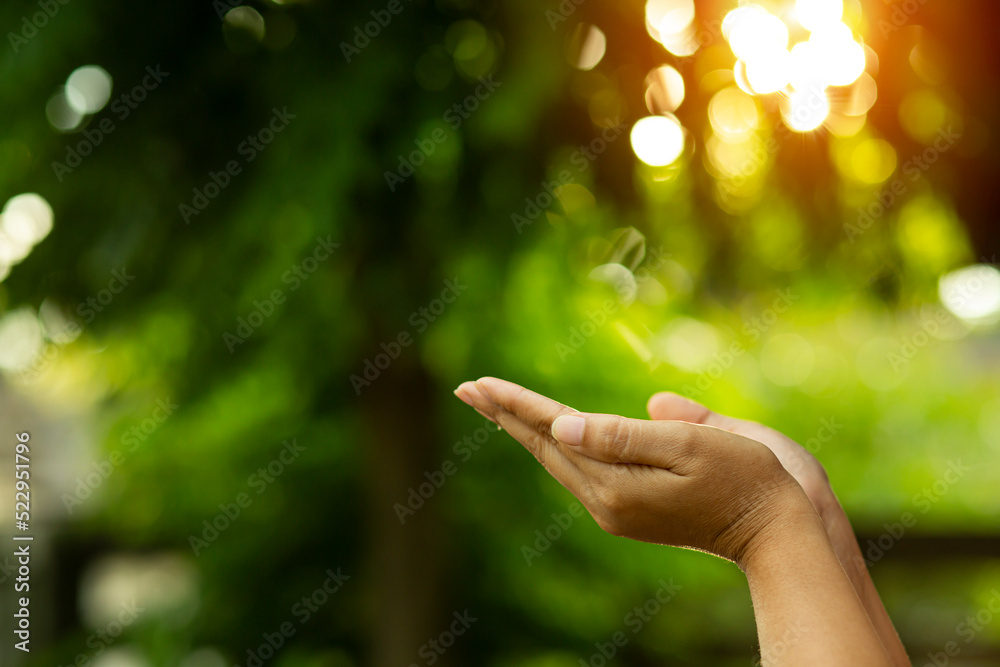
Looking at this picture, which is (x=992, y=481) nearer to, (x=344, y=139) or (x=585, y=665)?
(x=585, y=665)

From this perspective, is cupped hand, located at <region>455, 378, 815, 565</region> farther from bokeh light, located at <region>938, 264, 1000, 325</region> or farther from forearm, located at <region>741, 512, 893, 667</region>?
bokeh light, located at <region>938, 264, 1000, 325</region>

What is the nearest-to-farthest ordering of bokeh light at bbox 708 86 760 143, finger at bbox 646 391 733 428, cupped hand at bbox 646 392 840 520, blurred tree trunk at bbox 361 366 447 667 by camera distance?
cupped hand at bbox 646 392 840 520
finger at bbox 646 391 733 428
bokeh light at bbox 708 86 760 143
blurred tree trunk at bbox 361 366 447 667

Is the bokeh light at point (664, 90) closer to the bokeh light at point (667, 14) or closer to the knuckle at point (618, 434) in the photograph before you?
the bokeh light at point (667, 14)

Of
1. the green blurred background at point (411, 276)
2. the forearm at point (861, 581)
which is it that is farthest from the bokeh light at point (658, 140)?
the forearm at point (861, 581)

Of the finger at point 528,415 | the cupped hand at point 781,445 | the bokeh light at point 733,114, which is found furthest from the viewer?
the bokeh light at point 733,114

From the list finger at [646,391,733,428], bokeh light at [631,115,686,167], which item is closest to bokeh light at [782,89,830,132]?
bokeh light at [631,115,686,167]

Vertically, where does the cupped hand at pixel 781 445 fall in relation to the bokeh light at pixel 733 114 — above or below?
below

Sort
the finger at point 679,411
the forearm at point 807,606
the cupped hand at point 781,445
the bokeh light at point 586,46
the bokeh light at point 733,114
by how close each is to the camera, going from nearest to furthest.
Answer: the forearm at point 807,606 < the cupped hand at point 781,445 < the finger at point 679,411 < the bokeh light at point 586,46 < the bokeh light at point 733,114

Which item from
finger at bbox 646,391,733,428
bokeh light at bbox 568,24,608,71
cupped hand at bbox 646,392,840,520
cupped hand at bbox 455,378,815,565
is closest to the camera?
cupped hand at bbox 455,378,815,565
